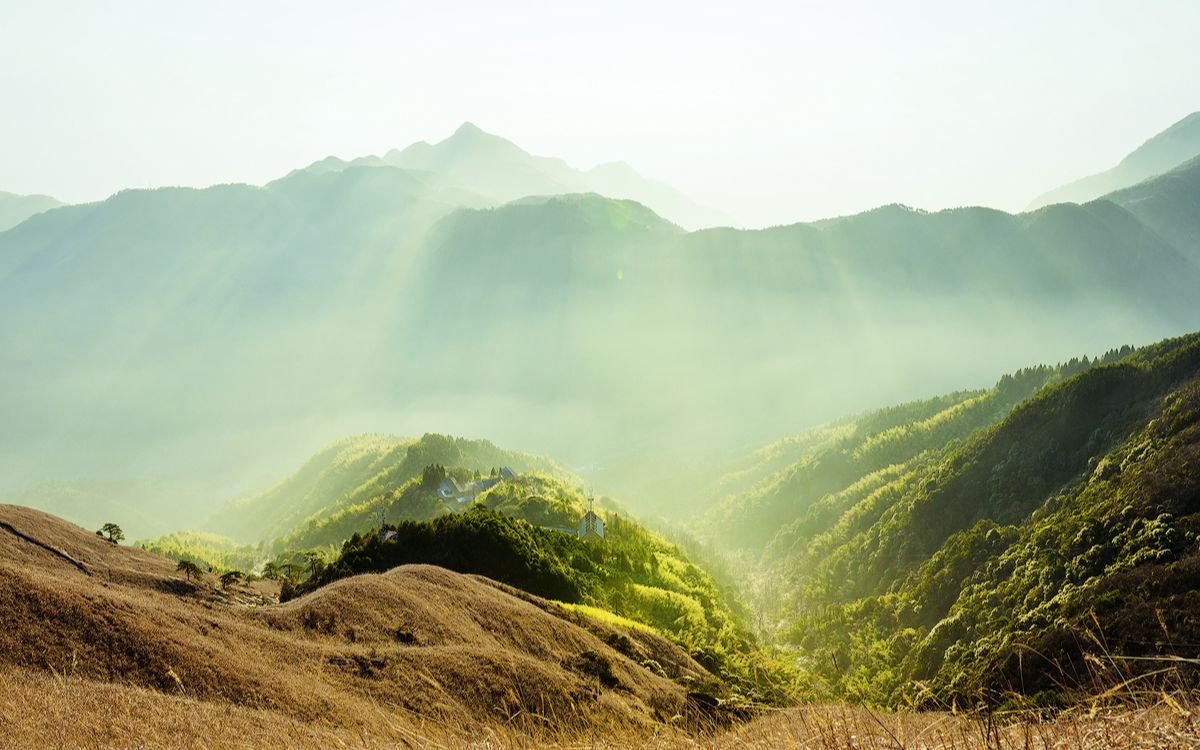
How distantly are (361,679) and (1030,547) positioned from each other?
77.6 meters

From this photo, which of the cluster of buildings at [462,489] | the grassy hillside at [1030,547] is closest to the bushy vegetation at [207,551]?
the cluster of buildings at [462,489]

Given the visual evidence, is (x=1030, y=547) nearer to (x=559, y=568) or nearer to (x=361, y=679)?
(x=559, y=568)

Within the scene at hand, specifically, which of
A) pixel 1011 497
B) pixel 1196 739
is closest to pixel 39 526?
pixel 1196 739

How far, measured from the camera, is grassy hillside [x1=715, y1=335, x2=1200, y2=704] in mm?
51344

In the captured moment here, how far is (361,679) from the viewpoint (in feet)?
61.4

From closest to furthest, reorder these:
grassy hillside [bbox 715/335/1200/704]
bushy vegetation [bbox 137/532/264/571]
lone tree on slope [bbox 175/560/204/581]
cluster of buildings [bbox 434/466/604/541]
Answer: lone tree on slope [bbox 175/560/204/581]
grassy hillside [bbox 715/335/1200/704]
cluster of buildings [bbox 434/466/604/541]
bushy vegetation [bbox 137/532/264/571]

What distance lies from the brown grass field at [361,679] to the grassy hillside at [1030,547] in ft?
87.9

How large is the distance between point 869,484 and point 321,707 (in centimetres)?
15826

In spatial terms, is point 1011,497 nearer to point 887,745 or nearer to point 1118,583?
point 1118,583

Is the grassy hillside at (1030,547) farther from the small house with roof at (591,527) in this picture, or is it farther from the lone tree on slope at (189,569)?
the lone tree on slope at (189,569)

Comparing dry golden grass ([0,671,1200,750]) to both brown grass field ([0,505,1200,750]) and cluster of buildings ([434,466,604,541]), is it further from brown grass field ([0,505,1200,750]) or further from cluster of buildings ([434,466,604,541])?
cluster of buildings ([434,466,604,541])

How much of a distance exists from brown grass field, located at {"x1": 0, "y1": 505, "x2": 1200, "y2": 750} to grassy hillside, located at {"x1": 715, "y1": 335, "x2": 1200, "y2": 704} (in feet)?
87.9

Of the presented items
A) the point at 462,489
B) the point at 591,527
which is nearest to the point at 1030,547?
the point at 591,527

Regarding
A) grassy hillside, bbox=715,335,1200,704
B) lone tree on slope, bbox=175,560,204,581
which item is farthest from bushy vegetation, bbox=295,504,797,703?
grassy hillside, bbox=715,335,1200,704
